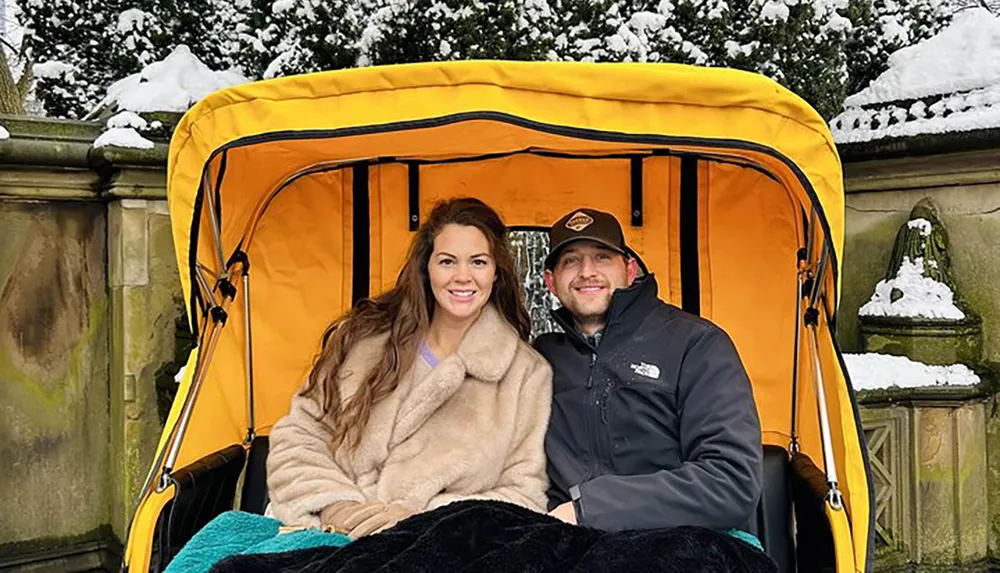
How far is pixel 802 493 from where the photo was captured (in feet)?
9.77

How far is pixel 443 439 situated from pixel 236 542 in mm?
701

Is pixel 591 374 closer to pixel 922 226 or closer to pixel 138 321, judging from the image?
pixel 922 226

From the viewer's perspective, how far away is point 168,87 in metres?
4.35

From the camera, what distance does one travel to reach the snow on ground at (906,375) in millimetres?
3963

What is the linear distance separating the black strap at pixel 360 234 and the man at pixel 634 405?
3.05 feet

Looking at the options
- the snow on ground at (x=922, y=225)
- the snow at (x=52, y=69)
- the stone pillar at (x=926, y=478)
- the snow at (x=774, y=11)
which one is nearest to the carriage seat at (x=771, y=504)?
the stone pillar at (x=926, y=478)

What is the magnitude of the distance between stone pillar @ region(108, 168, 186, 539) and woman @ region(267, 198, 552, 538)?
4.03 feet

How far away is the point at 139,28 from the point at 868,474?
5182mm

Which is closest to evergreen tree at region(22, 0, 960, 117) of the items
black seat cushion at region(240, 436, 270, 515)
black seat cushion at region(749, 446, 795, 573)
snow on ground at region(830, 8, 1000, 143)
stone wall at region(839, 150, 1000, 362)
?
snow on ground at region(830, 8, 1000, 143)

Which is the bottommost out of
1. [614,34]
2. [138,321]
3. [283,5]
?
[138,321]

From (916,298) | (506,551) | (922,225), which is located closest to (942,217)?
(922,225)

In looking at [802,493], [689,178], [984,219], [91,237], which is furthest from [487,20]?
[802,493]

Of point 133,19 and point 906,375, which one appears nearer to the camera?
point 906,375

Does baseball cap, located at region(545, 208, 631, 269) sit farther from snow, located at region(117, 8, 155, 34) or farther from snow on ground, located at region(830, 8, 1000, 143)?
snow, located at region(117, 8, 155, 34)
